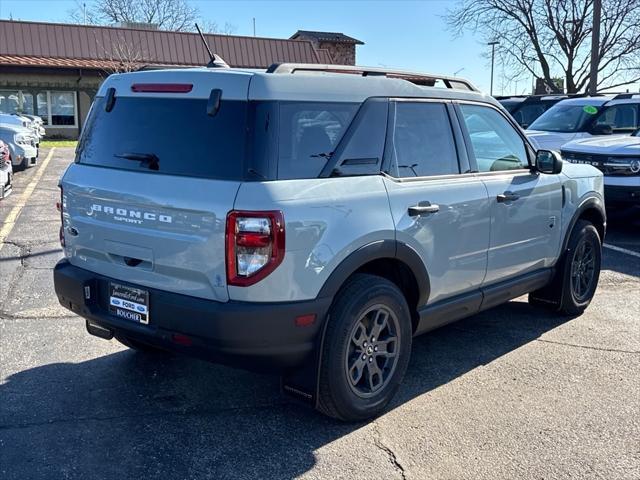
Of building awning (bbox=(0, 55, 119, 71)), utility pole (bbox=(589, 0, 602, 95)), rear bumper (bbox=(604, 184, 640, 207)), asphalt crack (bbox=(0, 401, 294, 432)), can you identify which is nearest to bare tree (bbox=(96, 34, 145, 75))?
building awning (bbox=(0, 55, 119, 71))

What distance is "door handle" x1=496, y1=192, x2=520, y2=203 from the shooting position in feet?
15.4

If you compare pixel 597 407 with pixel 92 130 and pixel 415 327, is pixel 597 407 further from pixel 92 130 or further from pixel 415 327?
pixel 92 130

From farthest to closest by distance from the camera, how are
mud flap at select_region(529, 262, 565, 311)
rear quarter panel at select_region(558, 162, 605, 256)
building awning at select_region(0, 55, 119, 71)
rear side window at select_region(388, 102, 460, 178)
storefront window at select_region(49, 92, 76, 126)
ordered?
1. storefront window at select_region(49, 92, 76, 126)
2. building awning at select_region(0, 55, 119, 71)
3. mud flap at select_region(529, 262, 565, 311)
4. rear quarter panel at select_region(558, 162, 605, 256)
5. rear side window at select_region(388, 102, 460, 178)

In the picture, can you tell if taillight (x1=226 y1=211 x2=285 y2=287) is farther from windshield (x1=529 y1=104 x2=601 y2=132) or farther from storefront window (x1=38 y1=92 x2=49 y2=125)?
storefront window (x1=38 y1=92 x2=49 y2=125)

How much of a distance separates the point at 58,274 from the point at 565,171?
158 inches

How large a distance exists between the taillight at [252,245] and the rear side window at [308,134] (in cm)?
29

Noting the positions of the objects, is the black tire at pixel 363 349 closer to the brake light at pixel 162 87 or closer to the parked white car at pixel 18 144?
the brake light at pixel 162 87

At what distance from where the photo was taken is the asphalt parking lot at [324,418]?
3.43 metres

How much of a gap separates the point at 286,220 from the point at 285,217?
2 cm

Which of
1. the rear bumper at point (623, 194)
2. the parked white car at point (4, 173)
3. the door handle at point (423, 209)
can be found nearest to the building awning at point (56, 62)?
the parked white car at point (4, 173)

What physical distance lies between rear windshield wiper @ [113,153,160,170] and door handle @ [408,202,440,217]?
1.47 m

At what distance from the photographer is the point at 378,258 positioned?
3.80 m

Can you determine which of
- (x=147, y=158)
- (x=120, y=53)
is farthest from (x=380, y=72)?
(x=120, y=53)

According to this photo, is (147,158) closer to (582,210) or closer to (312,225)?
(312,225)
